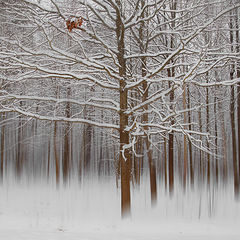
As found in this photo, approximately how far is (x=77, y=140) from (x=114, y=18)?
22677 mm

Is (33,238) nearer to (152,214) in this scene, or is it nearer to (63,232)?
(63,232)

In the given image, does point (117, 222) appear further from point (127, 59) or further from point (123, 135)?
point (127, 59)

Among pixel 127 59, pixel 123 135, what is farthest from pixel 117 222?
pixel 127 59

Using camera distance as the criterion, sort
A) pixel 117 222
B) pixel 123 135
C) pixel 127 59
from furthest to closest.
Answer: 1. pixel 127 59
2. pixel 123 135
3. pixel 117 222

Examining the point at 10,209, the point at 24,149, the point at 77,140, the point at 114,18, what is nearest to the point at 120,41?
the point at 114,18

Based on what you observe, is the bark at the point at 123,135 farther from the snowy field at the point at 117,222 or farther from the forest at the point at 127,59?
the snowy field at the point at 117,222

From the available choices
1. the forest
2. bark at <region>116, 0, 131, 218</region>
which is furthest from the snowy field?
the forest

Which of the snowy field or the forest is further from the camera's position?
the forest

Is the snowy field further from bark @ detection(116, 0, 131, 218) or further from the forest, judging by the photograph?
the forest

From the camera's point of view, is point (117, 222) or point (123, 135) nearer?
point (117, 222)

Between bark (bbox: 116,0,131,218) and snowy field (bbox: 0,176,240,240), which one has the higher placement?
bark (bbox: 116,0,131,218)

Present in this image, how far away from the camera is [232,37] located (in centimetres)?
1344

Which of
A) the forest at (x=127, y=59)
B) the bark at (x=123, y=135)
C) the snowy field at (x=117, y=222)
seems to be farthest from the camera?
the bark at (x=123, y=135)

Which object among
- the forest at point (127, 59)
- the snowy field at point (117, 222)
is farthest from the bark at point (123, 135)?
the snowy field at point (117, 222)
